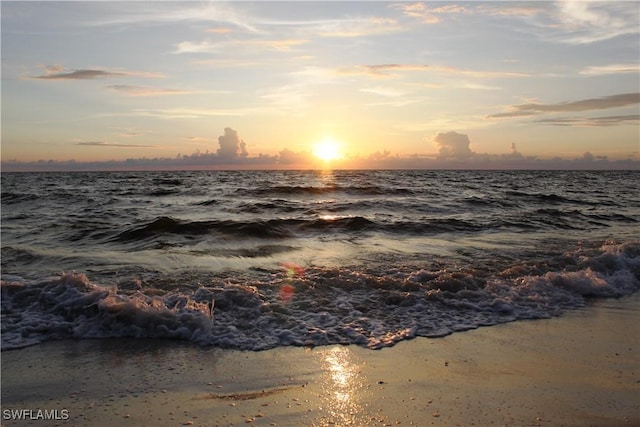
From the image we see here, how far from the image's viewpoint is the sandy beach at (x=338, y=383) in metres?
3.79

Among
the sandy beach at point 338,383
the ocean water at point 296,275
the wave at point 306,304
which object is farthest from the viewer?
the ocean water at point 296,275

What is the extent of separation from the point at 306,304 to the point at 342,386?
2.73 meters

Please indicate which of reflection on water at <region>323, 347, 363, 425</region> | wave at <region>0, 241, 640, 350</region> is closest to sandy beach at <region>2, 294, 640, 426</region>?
reflection on water at <region>323, 347, 363, 425</region>

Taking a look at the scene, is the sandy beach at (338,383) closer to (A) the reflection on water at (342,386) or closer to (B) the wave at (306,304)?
(A) the reflection on water at (342,386)

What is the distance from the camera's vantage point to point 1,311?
6438mm

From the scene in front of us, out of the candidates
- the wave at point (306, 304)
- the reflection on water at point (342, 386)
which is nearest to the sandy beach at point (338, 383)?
the reflection on water at point (342, 386)

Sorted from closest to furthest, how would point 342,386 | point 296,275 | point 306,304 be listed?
point 342,386 → point 306,304 → point 296,275

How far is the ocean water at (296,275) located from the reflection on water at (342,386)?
0.48 meters

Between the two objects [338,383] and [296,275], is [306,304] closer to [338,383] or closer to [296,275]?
[296,275]

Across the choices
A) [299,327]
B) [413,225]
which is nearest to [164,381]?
[299,327]

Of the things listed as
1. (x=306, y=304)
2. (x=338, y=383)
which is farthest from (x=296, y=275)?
(x=338, y=383)

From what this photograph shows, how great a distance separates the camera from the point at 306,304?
7008mm

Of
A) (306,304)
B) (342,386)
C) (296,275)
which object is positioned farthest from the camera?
(296,275)

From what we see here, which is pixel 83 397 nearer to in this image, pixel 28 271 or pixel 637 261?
pixel 28 271
